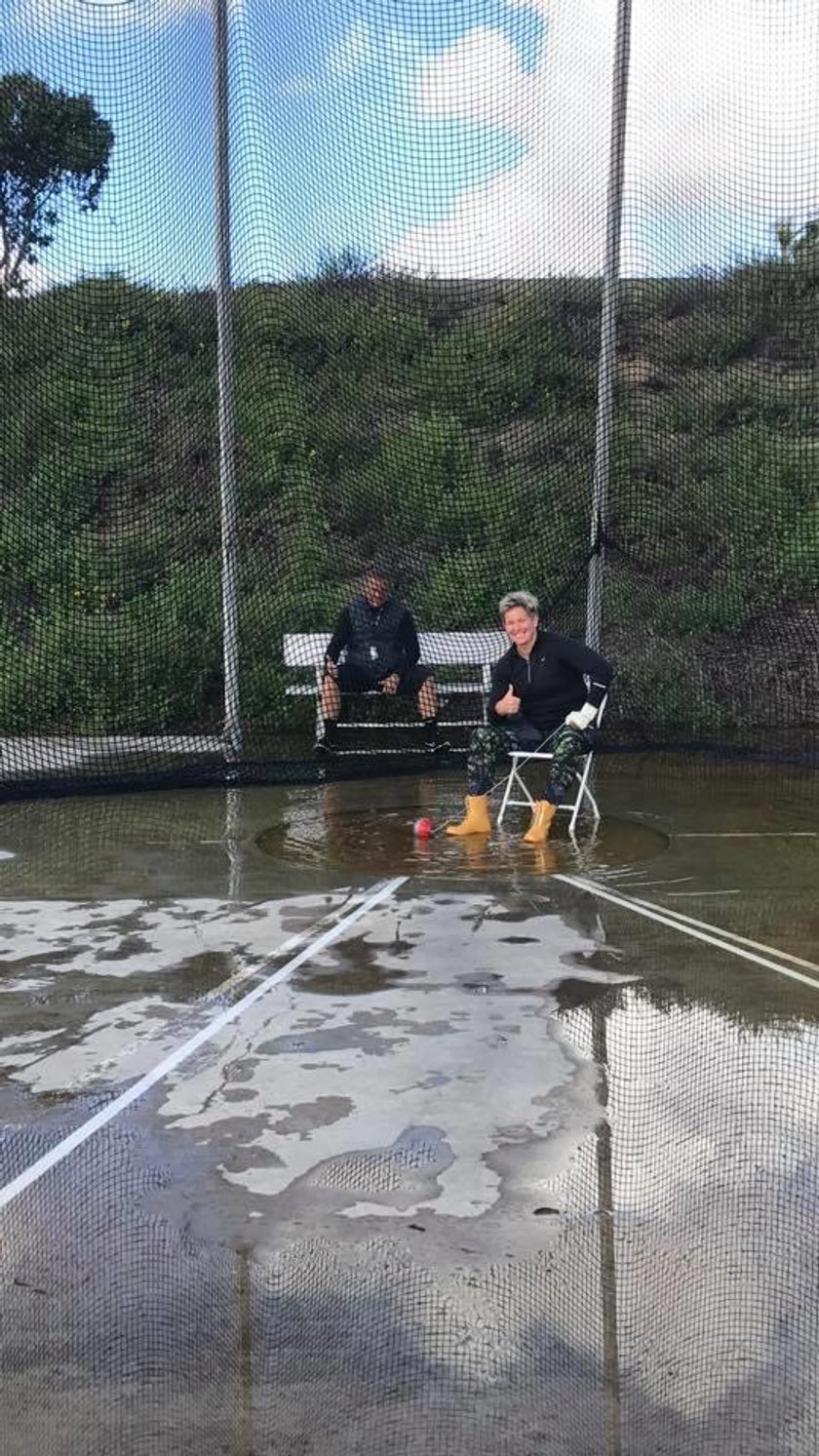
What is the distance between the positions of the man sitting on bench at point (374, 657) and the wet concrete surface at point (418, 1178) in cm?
384

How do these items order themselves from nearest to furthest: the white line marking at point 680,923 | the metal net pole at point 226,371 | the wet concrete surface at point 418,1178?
the wet concrete surface at point 418,1178 < the white line marking at point 680,923 < the metal net pole at point 226,371

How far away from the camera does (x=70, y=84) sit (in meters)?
9.81

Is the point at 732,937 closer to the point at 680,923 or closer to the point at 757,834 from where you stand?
the point at 680,923

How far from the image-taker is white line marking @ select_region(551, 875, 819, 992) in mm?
4430

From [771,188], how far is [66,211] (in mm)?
5478

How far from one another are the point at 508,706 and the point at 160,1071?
4.06m

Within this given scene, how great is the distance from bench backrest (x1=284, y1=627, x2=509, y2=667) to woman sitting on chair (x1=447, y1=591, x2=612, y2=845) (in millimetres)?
2911

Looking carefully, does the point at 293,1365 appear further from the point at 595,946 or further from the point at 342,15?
the point at 342,15

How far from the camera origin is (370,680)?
9.47 metres

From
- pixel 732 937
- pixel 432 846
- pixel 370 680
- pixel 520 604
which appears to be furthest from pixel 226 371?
pixel 732 937

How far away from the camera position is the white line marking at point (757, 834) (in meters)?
6.91

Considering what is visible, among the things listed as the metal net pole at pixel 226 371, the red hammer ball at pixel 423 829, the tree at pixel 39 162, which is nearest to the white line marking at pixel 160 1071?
the red hammer ball at pixel 423 829

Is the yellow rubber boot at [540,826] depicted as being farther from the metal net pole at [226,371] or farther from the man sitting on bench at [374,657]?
the metal net pole at [226,371]

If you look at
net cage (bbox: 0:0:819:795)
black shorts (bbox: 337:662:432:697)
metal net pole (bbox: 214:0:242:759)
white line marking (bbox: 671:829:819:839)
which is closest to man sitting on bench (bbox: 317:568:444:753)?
black shorts (bbox: 337:662:432:697)
